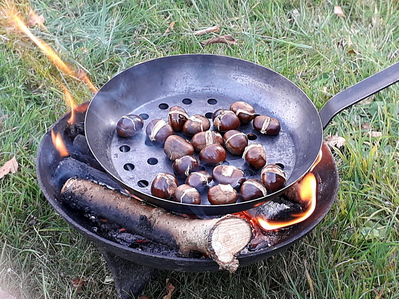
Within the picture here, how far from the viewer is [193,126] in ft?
7.14

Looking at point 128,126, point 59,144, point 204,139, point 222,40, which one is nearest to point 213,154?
point 204,139

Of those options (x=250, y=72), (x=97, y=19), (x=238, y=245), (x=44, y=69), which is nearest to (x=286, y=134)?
(x=250, y=72)

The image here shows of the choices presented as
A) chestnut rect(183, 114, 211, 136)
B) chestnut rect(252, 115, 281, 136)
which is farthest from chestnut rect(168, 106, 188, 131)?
chestnut rect(252, 115, 281, 136)

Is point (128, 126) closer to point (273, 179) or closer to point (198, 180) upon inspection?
point (198, 180)

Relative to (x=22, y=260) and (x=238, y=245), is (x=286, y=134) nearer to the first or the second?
(x=238, y=245)

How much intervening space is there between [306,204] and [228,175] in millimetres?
494

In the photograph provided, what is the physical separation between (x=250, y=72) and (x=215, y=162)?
76 centimetres

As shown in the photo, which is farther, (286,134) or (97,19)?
(97,19)

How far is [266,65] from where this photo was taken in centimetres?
357

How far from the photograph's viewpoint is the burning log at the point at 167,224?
1637 mm

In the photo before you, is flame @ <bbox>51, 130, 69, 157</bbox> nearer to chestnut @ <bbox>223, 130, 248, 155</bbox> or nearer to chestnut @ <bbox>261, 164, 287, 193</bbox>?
chestnut @ <bbox>223, 130, 248, 155</bbox>

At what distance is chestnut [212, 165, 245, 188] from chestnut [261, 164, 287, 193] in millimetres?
102

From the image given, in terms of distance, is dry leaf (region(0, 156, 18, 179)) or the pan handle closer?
the pan handle

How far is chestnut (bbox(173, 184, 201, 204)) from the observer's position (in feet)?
5.86
